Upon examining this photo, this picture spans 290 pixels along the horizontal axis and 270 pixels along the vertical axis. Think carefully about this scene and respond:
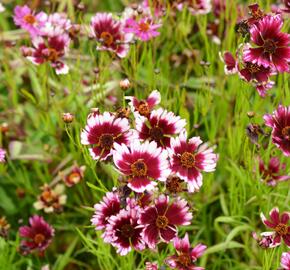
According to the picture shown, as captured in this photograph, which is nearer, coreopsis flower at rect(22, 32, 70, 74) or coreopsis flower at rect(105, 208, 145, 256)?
coreopsis flower at rect(105, 208, 145, 256)

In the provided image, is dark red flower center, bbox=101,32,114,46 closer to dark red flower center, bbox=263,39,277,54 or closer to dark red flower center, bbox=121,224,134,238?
dark red flower center, bbox=263,39,277,54

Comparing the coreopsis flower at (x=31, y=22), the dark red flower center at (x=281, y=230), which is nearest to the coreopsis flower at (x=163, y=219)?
the dark red flower center at (x=281, y=230)

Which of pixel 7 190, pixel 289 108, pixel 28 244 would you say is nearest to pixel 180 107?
pixel 289 108

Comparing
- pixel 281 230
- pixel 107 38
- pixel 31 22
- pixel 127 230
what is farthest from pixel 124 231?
pixel 31 22

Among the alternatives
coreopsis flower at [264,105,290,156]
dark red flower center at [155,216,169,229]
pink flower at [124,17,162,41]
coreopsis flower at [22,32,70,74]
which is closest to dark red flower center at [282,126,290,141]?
coreopsis flower at [264,105,290,156]

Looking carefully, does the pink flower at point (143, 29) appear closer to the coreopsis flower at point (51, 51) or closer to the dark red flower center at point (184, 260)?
the coreopsis flower at point (51, 51)

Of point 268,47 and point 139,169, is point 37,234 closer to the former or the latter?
point 139,169
